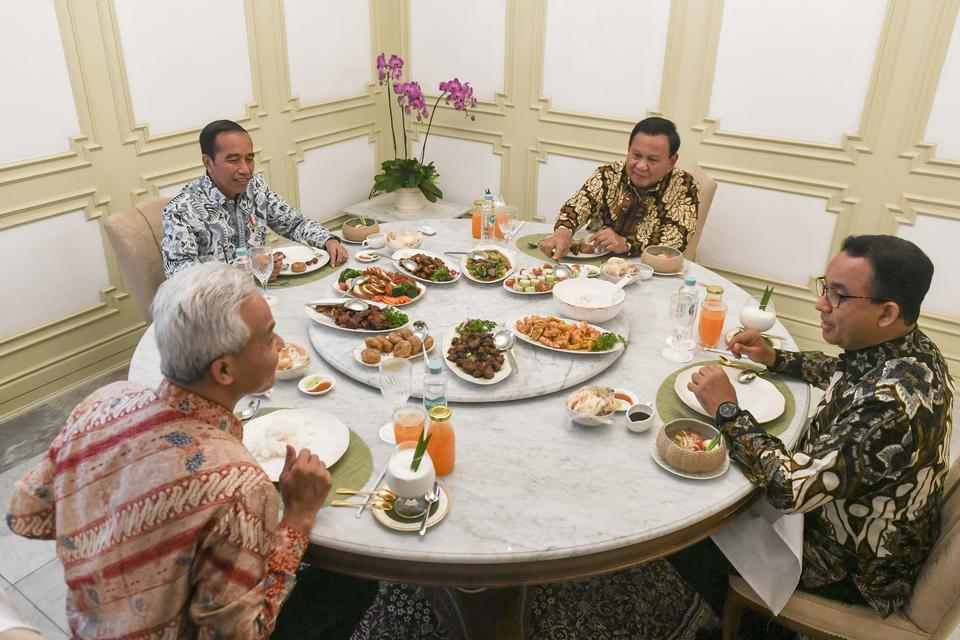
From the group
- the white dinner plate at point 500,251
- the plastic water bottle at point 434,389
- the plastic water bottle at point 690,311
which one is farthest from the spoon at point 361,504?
the white dinner plate at point 500,251

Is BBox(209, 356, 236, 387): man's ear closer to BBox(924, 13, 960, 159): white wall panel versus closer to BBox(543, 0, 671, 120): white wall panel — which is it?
BBox(543, 0, 671, 120): white wall panel

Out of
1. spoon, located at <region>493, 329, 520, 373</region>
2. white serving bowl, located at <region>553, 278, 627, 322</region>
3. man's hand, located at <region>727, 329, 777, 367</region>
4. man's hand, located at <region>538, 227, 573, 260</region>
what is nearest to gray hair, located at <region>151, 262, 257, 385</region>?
spoon, located at <region>493, 329, 520, 373</region>

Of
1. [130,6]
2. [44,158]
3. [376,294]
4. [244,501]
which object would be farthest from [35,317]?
[244,501]

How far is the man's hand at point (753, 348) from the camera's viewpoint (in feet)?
6.77

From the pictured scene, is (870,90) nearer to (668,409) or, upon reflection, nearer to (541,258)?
(541,258)

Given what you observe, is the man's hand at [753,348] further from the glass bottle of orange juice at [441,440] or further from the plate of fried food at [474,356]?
the glass bottle of orange juice at [441,440]

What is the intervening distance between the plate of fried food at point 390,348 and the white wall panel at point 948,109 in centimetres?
279

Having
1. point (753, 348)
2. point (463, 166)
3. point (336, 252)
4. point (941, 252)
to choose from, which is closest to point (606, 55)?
point (463, 166)

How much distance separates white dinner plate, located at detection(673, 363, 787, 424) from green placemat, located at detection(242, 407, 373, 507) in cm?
86

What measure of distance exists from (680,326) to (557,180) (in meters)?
2.59

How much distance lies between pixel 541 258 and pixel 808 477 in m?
1.54

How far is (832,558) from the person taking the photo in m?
1.67

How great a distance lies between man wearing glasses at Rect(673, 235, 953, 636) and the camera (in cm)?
153

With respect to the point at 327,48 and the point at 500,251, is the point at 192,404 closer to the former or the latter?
the point at 500,251
